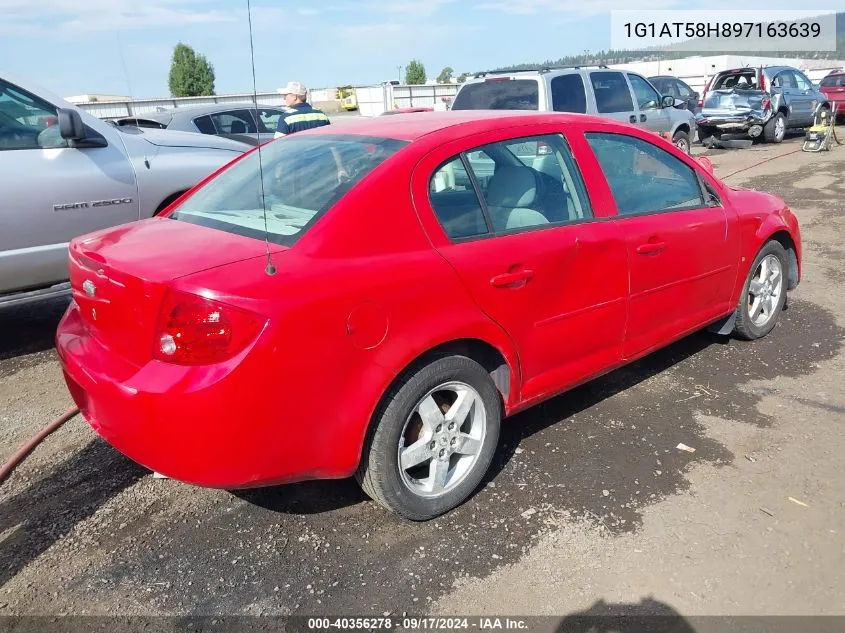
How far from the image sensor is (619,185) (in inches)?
140

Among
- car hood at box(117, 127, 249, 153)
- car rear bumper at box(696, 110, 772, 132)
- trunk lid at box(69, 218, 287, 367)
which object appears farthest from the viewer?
car rear bumper at box(696, 110, 772, 132)

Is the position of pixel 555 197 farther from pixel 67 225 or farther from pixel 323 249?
pixel 67 225

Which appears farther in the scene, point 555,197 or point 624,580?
point 555,197

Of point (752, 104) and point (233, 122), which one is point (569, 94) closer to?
point (233, 122)

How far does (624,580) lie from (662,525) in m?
0.40

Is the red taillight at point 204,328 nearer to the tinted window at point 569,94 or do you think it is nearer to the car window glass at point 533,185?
the car window glass at point 533,185

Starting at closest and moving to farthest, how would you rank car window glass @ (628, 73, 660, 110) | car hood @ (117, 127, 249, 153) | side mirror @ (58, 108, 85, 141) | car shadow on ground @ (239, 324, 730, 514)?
1. car shadow on ground @ (239, 324, 730, 514)
2. side mirror @ (58, 108, 85, 141)
3. car hood @ (117, 127, 249, 153)
4. car window glass @ (628, 73, 660, 110)

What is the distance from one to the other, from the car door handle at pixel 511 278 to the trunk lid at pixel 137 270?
2.95ft

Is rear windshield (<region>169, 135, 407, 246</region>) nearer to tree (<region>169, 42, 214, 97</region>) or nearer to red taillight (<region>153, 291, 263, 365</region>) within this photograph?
red taillight (<region>153, 291, 263, 365</region>)

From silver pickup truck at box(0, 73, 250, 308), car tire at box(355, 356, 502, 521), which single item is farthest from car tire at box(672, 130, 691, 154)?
car tire at box(355, 356, 502, 521)

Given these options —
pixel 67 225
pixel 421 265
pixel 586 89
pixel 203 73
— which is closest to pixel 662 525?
pixel 421 265

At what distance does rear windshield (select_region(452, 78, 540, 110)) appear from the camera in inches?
340

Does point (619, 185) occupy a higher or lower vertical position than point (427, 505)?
higher

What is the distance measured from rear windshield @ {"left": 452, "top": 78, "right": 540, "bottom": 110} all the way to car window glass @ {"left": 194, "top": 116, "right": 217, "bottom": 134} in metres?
3.38
